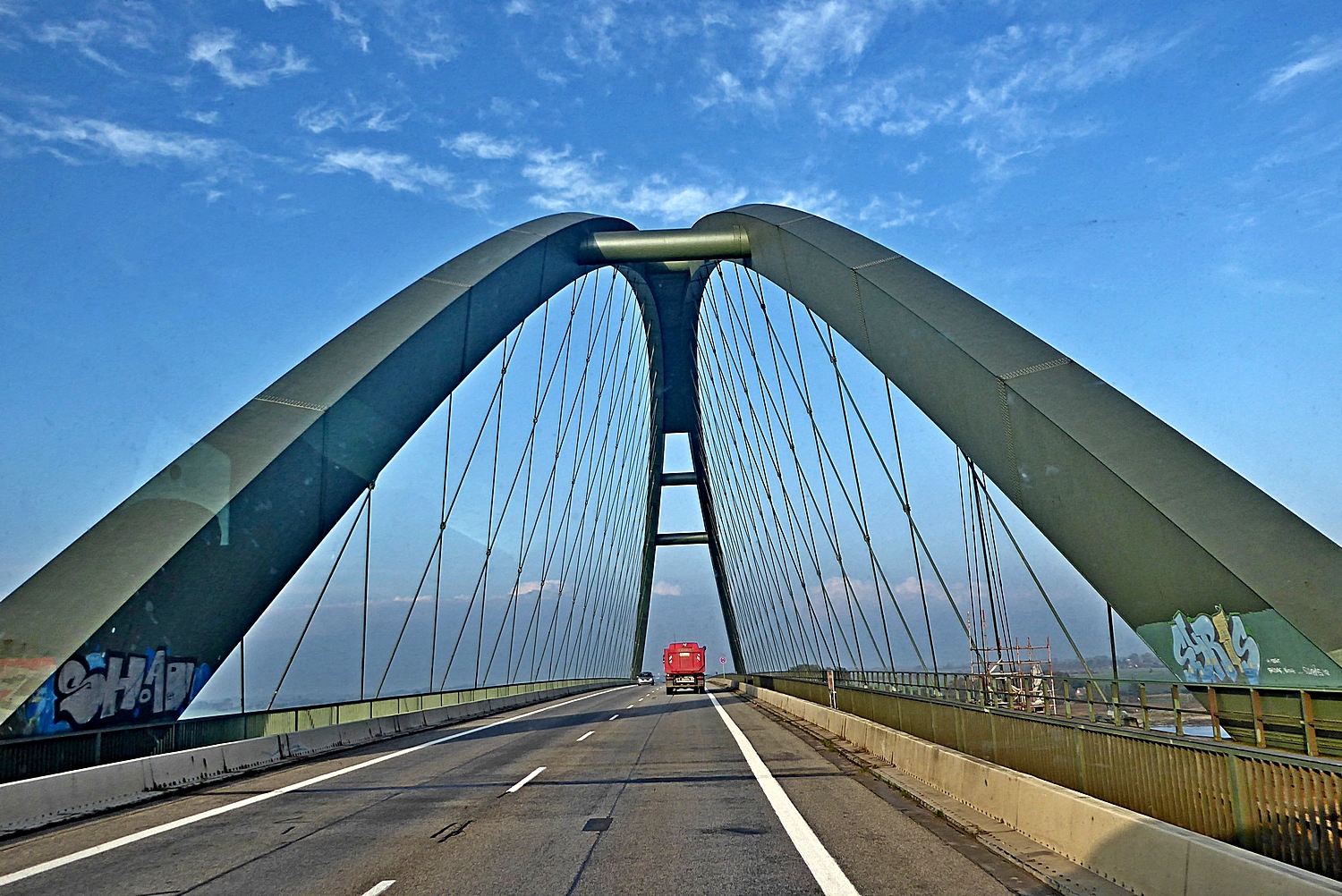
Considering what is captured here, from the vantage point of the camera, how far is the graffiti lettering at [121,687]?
41.6 feet

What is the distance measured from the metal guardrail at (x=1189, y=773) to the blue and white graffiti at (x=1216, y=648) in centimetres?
108

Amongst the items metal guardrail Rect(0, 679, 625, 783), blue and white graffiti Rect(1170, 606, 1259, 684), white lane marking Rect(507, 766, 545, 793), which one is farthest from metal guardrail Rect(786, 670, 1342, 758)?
metal guardrail Rect(0, 679, 625, 783)

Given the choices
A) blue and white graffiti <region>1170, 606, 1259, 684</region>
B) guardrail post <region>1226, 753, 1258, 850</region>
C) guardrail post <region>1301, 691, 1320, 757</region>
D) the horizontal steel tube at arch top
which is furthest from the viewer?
the horizontal steel tube at arch top

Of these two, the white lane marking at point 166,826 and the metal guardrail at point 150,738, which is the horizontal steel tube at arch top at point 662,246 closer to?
the metal guardrail at point 150,738

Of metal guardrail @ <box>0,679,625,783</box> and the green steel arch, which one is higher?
the green steel arch

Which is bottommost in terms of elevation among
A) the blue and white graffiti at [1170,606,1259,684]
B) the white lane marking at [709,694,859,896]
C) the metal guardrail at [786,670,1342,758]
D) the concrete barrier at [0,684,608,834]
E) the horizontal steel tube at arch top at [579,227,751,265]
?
the white lane marking at [709,694,859,896]

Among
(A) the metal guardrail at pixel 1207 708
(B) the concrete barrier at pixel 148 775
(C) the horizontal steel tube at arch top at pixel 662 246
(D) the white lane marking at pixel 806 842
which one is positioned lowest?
(D) the white lane marking at pixel 806 842

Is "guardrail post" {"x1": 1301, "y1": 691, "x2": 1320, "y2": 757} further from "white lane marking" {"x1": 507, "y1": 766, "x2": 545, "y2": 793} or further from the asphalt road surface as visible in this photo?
"white lane marking" {"x1": 507, "y1": 766, "x2": 545, "y2": 793}

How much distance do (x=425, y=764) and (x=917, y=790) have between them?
7766 mm

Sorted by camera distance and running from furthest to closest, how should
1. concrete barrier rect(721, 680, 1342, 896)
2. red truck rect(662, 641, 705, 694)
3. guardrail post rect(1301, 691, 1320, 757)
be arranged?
red truck rect(662, 641, 705, 694), guardrail post rect(1301, 691, 1320, 757), concrete barrier rect(721, 680, 1342, 896)

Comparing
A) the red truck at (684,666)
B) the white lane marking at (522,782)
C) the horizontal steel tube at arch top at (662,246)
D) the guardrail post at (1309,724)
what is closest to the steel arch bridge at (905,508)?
the horizontal steel tube at arch top at (662,246)

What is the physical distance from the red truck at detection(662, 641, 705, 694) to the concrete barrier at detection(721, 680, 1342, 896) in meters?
47.5

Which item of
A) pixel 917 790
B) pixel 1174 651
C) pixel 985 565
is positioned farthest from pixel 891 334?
pixel 917 790

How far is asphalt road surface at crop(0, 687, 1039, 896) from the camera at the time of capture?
254 inches
